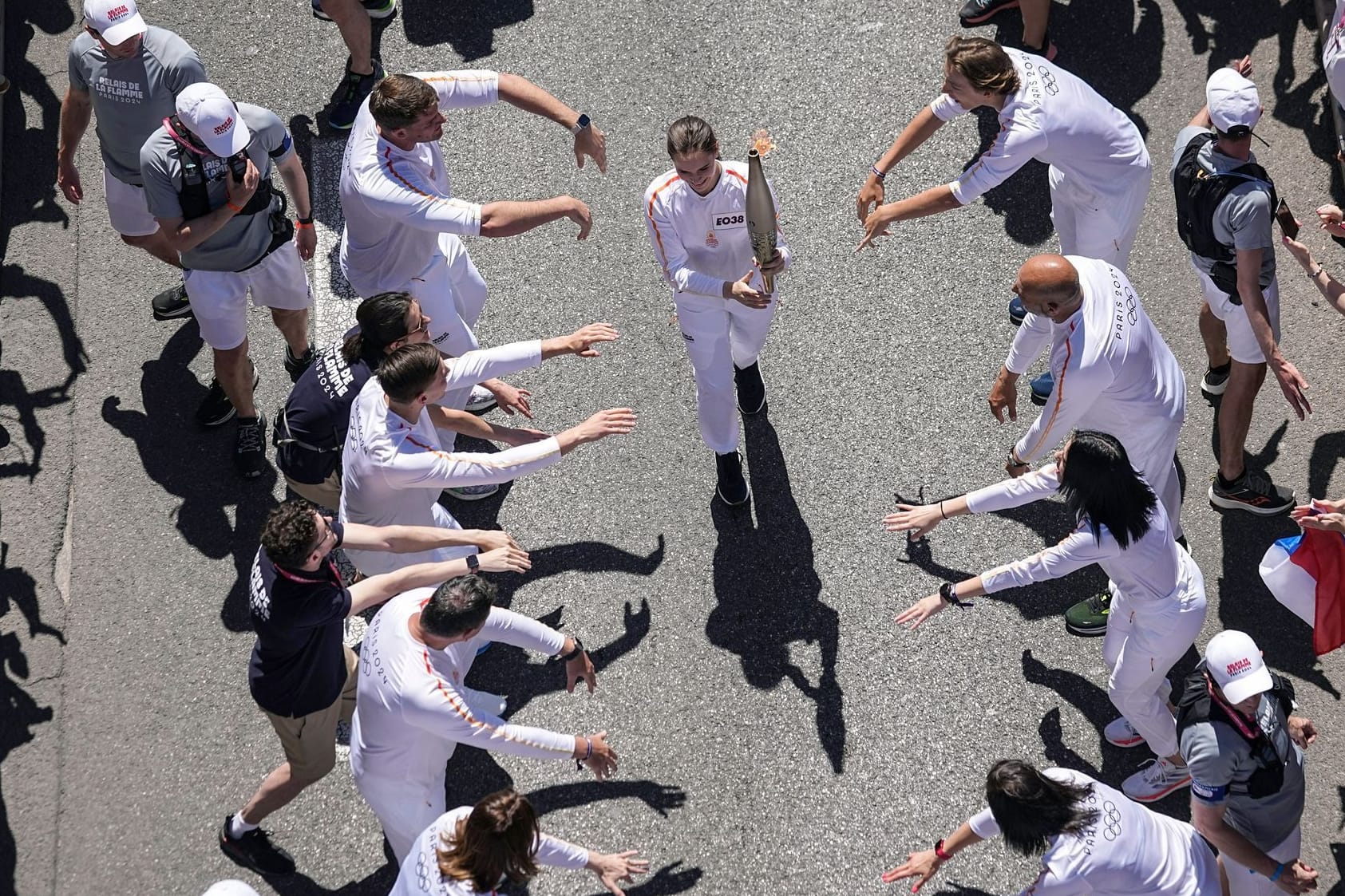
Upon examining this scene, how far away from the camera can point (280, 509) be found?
17.2ft

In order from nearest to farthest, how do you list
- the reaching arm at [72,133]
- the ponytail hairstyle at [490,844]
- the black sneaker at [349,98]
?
the ponytail hairstyle at [490,844], the reaching arm at [72,133], the black sneaker at [349,98]

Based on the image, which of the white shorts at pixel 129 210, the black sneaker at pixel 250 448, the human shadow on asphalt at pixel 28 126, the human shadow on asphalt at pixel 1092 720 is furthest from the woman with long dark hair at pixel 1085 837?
the human shadow on asphalt at pixel 28 126

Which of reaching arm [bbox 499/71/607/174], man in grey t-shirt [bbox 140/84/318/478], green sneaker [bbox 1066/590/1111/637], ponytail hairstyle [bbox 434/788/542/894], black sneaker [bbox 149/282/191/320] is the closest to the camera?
ponytail hairstyle [bbox 434/788/542/894]

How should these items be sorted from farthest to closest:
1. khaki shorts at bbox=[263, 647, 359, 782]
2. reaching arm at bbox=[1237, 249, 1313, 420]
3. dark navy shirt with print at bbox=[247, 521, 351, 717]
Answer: reaching arm at bbox=[1237, 249, 1313, 420], khaki shorts at bbox=[263, 647, 359, 782], dark navy shirt with print at bbox=[247, 521, 351, 717]

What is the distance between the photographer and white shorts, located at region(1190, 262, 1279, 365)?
6.11 meters

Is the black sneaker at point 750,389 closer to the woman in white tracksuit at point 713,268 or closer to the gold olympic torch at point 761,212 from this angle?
the woman in white tracksuit at point 713,268

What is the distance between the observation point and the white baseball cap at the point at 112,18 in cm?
659

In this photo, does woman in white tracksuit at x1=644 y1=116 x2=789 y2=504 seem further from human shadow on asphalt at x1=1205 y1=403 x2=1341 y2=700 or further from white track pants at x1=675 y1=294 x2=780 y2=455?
human shadow on asphalt at x1=1205 y1=403 x2=1341 y2=700

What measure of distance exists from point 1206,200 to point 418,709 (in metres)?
4.37

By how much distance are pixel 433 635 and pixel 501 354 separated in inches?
61.4

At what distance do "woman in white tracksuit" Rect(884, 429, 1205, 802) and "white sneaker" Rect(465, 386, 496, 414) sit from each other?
2756 mm

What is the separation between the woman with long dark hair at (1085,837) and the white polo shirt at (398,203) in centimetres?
363

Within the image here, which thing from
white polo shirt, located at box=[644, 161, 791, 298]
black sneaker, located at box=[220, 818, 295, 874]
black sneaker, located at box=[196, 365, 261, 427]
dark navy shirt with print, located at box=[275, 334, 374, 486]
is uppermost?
white polo shirt, located at box=[644, 161, 791, 298]

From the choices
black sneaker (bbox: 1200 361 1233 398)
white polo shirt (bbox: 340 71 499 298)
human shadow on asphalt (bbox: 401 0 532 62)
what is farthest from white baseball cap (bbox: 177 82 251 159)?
black sneaker (bbox: 1200 361 1233 398)
